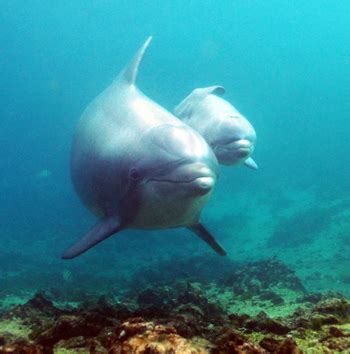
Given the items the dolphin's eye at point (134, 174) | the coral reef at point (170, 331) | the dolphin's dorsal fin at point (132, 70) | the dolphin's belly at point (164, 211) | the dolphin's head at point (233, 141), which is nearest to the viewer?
the coral reef at point (170, 331)

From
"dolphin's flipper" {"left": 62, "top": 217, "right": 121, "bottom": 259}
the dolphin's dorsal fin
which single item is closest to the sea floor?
"dolphin's flipper" {"left": 62, "top": 217, "right": 121, "bottom": 259}

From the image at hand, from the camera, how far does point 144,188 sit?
4.43m

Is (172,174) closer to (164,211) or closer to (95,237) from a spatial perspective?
(164,211)

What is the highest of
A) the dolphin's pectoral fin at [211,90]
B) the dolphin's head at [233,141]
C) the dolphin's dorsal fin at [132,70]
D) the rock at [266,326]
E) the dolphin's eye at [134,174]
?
the dolphin's pectoral fin at [211,90]

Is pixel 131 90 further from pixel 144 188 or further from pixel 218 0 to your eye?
pixel 218 0

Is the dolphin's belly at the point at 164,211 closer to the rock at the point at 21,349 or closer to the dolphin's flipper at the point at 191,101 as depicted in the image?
the rock at the point at 21,349

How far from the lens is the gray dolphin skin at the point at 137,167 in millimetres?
4156

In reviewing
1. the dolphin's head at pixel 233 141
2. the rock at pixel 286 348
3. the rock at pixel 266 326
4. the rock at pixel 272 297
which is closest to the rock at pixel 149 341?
the rock at pixel 286 348

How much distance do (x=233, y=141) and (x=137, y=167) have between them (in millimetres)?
2473

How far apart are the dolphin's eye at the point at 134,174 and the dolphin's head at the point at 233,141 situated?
7.97 ft

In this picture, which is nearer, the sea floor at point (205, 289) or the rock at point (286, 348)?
the rock at point (286, 348)

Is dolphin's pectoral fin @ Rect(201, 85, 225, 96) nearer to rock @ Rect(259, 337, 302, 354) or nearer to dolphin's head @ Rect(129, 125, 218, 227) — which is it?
dolphin's head @ Rect(129, 125, 218, 227)

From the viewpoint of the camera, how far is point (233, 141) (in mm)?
6465

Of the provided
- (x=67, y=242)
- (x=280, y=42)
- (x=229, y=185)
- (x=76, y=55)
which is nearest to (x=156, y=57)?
(x=76, y=55)
